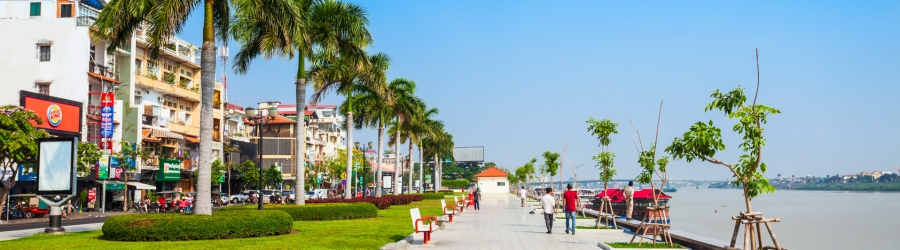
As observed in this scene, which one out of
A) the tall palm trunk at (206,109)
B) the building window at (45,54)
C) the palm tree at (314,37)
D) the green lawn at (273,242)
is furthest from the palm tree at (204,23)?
the building window at (45,54)

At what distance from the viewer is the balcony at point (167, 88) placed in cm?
5222

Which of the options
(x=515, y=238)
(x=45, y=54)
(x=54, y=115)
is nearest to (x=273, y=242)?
(x=515, y=238)

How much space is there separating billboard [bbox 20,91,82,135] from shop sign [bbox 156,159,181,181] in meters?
14.5

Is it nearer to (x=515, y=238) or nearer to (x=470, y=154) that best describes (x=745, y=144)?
(x=515, y=238)

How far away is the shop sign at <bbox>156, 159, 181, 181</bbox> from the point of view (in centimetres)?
5347

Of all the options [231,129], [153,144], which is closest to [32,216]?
[153,144]

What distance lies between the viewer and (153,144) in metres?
53.4

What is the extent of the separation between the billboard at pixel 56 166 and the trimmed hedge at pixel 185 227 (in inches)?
173

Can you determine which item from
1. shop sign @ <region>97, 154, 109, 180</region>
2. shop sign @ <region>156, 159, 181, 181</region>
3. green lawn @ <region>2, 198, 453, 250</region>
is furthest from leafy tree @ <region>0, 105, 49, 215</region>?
→ shop sign @ <region>156, 159, 181, 181</region>

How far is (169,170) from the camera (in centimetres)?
5438

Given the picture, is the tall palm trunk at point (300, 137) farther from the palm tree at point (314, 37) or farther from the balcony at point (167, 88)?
the balcony at point (167, 88)

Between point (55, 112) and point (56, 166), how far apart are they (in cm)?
1767

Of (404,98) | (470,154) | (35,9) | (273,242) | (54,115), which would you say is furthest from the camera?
(470,154)

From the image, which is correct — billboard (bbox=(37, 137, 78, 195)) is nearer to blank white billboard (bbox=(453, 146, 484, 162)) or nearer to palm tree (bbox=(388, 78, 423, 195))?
palm tree (bbox=(388, 78, 423, 195))
